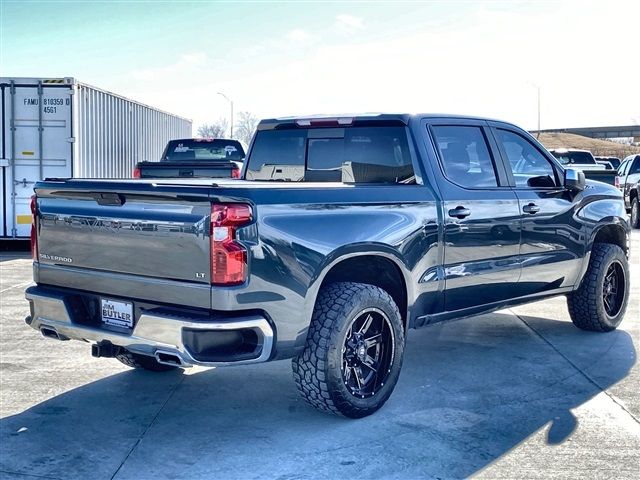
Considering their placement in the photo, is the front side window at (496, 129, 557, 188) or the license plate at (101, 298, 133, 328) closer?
the license plate at (101, 298, 133, 328)

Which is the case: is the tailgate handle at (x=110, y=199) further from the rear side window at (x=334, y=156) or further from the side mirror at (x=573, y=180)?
the side mirror at (x=573, y=180)

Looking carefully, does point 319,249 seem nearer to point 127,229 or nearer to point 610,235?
point 127,229

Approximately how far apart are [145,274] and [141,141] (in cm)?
1556

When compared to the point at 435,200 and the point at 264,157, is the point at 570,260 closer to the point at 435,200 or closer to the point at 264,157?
the point at 435,200

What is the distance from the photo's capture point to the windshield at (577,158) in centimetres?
2283

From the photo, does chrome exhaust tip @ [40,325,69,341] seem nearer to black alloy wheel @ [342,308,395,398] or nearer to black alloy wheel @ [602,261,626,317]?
black alloy wheel @ [342,308,395,398]

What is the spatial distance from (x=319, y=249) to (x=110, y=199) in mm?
1228

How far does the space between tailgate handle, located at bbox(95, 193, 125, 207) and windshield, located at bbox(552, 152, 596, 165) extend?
63.9 feet

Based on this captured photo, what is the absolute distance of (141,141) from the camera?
19.6 metres

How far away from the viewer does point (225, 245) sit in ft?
14.2

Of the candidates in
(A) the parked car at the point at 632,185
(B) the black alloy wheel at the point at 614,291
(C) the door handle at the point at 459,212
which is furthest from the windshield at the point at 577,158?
(C) the door handle at the point at 459,212

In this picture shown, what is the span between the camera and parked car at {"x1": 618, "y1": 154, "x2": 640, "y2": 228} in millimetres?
20672

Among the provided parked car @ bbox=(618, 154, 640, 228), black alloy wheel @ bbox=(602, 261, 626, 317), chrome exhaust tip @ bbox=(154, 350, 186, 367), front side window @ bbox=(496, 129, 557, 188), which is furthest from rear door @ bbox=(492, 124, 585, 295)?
parked car @ bbox=(618, 154, 640, 228)

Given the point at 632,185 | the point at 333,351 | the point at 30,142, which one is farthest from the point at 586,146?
the point at 333,351
